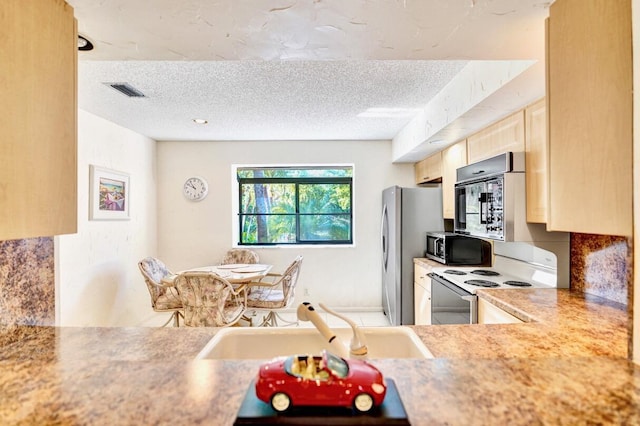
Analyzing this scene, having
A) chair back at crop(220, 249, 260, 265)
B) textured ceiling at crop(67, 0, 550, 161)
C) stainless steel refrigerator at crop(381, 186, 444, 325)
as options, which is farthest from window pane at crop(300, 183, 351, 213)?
textured ceiling at crop(67, 0, 550, 161)

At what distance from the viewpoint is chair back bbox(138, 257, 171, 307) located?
3502mm

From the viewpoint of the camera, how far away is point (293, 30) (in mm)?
1298

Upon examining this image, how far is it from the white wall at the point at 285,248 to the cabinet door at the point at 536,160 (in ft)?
8.49

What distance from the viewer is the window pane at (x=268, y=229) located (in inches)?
195

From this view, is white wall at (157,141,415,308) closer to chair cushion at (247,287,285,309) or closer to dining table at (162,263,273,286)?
dining table at (162,263,273,286)

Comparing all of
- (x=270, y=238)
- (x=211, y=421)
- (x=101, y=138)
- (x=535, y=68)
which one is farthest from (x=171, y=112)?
(x=211, y=421)

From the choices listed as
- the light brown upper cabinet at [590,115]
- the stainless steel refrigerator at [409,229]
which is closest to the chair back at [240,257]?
the stainless steel refrigerator at [409,229]

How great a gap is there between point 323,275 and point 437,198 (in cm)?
184

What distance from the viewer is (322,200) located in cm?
497

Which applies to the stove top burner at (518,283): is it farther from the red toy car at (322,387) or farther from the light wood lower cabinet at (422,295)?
the red toy car at (322,387)

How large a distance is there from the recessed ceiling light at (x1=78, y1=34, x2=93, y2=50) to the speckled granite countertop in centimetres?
111

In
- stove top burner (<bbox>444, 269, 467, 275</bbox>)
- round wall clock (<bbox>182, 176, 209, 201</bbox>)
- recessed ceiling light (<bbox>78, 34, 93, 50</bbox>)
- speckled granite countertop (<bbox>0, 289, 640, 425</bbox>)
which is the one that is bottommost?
stove top burner (<bbox>444, 269, 467, 275</bbox>)

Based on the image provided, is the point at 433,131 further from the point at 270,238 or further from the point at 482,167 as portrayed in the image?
the point at 270,238

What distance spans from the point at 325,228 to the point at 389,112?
2054mm
